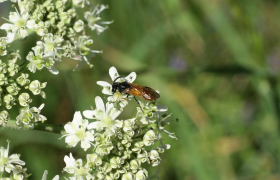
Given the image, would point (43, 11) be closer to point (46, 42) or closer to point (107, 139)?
point (46, 42)

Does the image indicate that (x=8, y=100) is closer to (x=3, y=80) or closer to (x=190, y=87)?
(x=3, y=80)

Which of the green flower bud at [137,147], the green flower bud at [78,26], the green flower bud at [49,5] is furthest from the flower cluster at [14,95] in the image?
the green flower bud at [137,147]

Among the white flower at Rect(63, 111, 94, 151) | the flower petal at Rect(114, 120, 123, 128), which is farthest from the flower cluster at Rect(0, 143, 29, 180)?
the flower petal at Rect(114, 120, 123, 128)

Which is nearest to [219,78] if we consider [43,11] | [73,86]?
[73,86]

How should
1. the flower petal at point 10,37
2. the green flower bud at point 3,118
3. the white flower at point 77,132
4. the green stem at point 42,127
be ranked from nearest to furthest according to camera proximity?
the green flower bud at point 3,118 → the white flower at point 77,132 → the green stem at point 42,127 → the flower petal at point 10,37

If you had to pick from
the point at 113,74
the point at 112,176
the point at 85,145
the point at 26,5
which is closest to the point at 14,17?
the point at 26,5

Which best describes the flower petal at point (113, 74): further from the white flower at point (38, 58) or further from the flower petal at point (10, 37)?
the flower petal at point (10, 37)
